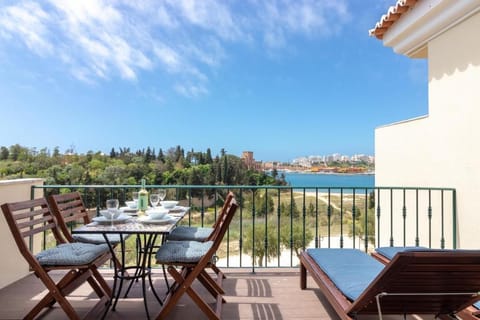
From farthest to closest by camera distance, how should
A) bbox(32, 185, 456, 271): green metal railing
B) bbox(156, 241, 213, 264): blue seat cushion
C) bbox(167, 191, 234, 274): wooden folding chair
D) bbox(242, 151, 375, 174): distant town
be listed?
1. bbox(242, 151, 375, 174): distant town
2. bbox(32, 185, 456, 271): green metal railing
3. bbox(167, 191, 234, 274): wooden folding chair
4. bbox(156, 241, 213, 264): blue seat cushion

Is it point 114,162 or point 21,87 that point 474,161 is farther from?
point 21,87

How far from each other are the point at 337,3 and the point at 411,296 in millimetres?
16454

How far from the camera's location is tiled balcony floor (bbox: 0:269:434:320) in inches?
102

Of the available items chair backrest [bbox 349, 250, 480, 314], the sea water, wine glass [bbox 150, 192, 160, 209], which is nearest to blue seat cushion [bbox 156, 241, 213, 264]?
wine glass [bbox 150, 192, 160, 209]

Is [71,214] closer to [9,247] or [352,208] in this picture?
[9,247]

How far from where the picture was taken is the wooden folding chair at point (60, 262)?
2.33m

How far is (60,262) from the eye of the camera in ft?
7.86

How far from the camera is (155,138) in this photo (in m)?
21.2

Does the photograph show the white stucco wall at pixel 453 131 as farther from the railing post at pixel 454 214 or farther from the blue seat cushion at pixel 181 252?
the blue seat cushion at pixel 181 252

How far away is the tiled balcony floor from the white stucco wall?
2.06 meters

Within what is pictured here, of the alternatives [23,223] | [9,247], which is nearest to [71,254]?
[23,223]

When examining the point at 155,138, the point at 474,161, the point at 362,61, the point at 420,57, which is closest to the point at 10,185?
the point at 474,161

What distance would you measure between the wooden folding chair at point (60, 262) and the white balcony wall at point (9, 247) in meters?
0.75

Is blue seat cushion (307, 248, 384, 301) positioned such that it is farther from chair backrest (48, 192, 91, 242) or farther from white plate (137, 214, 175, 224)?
chair backrest (48, 192, 91, 242)
